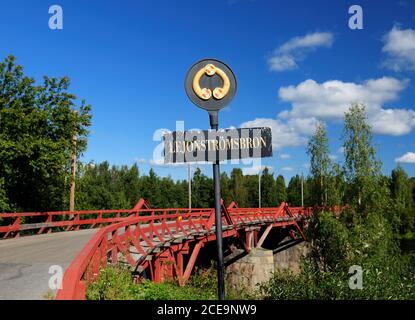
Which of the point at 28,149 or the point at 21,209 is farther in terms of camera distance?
the point at 21,209

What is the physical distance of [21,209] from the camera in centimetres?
2852

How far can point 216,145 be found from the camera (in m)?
5.50

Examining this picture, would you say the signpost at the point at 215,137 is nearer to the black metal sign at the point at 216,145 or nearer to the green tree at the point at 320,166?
the black metal sign at the point at 216,145

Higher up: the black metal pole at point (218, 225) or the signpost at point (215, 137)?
the signpost at point (215, 137)

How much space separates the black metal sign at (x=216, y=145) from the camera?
5.37 metres

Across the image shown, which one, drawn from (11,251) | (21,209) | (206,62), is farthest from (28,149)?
(206,62)

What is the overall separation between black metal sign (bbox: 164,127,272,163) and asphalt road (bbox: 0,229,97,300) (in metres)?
2.86

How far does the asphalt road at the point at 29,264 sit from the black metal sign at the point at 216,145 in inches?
113

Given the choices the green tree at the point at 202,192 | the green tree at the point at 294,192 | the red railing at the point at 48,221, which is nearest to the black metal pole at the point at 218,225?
the red railing at the point at 48,221
